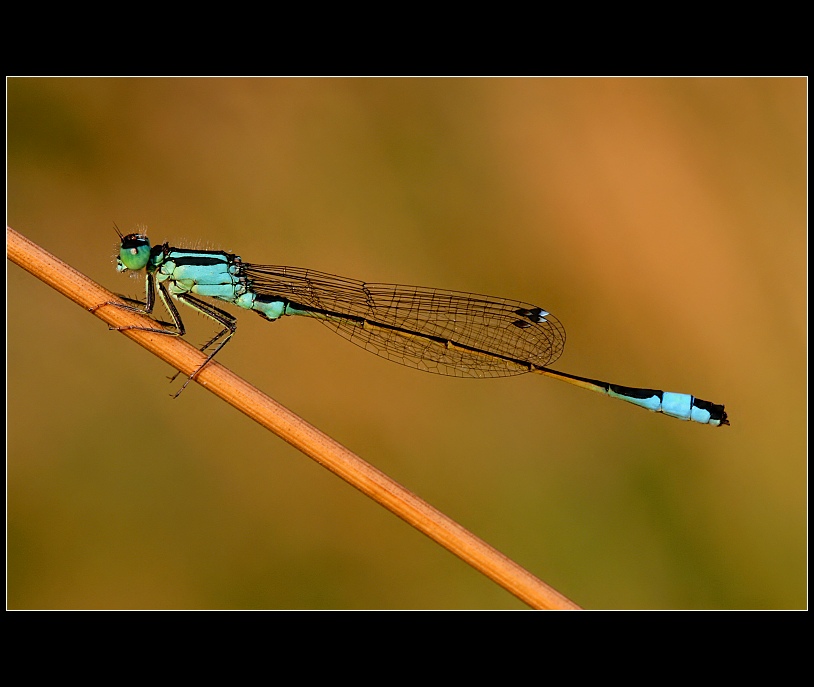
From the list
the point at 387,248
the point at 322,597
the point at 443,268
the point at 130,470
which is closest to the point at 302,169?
the point at 387,248

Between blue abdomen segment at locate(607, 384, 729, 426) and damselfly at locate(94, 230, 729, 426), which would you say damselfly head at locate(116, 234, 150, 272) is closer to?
damselfly at locate(94, 230, 729, 426)

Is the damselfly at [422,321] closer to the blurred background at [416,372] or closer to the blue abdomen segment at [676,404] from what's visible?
the blue abdomen segment at [676,404]

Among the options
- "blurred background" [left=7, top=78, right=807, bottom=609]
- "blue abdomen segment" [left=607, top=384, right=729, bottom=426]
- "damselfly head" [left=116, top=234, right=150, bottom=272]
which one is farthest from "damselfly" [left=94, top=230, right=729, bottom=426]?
"blurred background" [left=7, top=78, right=807, bottom=609]

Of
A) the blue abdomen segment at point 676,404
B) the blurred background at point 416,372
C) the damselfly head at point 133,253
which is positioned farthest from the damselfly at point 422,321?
the blurred background at point 416,372

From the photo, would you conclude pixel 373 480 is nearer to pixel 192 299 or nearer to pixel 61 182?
pixel 192 299

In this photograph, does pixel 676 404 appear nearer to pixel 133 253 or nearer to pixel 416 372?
pixel 416 372

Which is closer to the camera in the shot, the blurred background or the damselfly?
the damselfly
